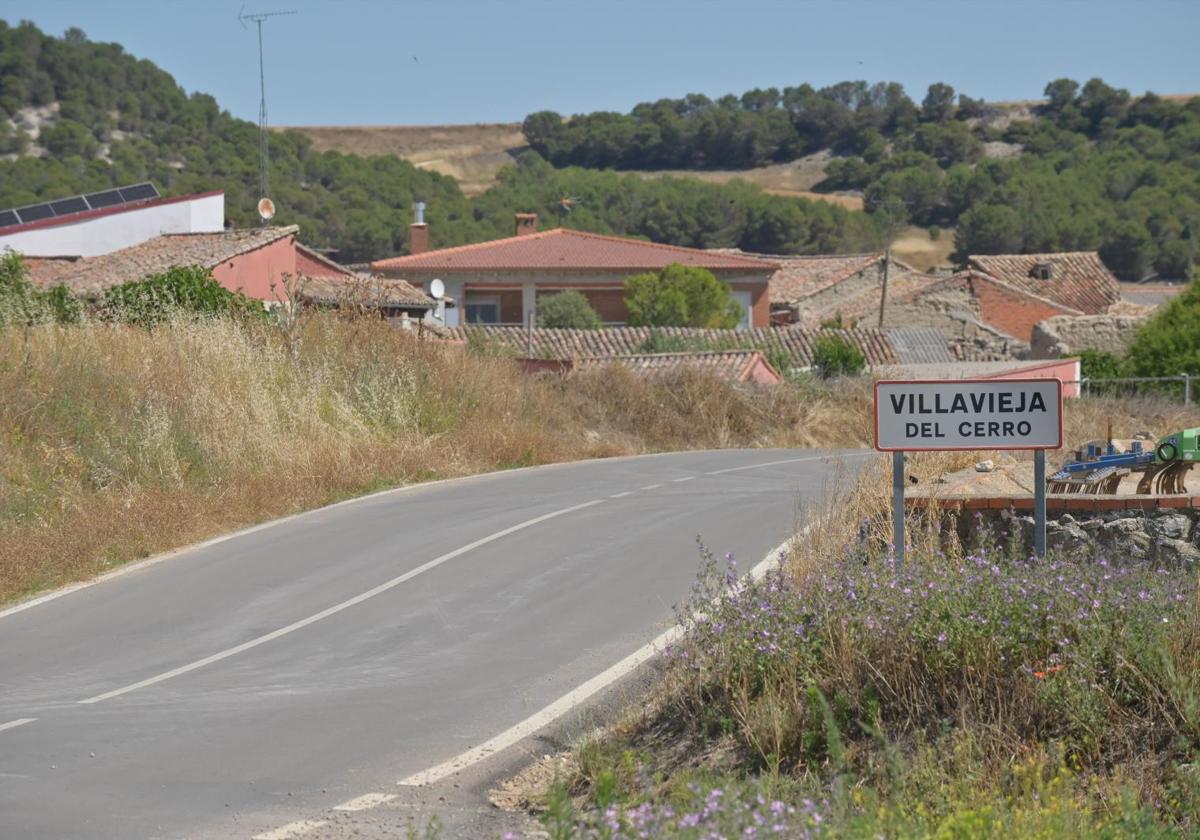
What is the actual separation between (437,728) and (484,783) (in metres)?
1.06

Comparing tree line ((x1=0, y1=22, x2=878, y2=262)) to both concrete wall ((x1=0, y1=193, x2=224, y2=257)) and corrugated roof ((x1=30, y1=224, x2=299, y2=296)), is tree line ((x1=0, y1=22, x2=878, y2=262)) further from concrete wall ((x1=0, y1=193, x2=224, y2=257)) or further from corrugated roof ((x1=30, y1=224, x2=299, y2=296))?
corrugated roof ((x1=30, y1=224, x2=299, y2=296))

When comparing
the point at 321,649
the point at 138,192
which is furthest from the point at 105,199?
the point at 321,649

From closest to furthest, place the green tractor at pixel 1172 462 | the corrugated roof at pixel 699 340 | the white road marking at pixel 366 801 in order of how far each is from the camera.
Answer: the white road marking at pixel 366 801 < the green tractor at pixel 1172 462 < the corrugated roof at pixel 699 340

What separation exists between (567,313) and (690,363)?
27.1 meters

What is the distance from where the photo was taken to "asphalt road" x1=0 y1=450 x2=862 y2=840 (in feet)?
25.2

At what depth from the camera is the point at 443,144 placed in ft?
476

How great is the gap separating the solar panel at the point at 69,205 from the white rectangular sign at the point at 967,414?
43116mm

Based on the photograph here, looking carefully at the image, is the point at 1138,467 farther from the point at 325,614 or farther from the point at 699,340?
the point at 699,340

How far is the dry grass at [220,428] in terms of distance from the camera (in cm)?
1554

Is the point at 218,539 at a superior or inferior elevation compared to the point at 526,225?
inferior

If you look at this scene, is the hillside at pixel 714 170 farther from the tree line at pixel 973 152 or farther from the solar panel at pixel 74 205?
the solar panel at pixel 74 205

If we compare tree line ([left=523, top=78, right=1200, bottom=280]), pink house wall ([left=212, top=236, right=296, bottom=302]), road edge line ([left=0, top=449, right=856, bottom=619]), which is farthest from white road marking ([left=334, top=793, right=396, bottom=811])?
tree line ([left=523, top=78, right=1200, bottom=280])

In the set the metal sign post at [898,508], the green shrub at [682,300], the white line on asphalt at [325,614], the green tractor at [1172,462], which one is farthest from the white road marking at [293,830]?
the green shrub at [682,300]

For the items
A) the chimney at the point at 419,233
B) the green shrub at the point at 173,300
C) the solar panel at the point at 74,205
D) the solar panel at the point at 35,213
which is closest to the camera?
the green shrub at the point at 173,300
